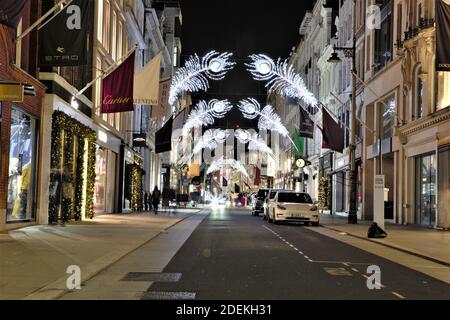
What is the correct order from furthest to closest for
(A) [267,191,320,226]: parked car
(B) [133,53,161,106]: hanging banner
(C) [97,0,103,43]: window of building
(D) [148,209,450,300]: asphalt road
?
(C) [97,0,103,43]: window of building < (A) [267,191,320,226]: parked car < (B) [133,53,161,106]: hanging banner < (D) [148,209,450,300]: asphalt road

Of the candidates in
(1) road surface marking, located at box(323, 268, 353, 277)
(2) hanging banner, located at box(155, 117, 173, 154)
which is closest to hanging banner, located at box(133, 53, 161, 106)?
(2) hanging banner, located at box(155, 117, 173, 154)

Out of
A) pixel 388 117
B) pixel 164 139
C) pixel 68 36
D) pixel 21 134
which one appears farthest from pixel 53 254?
pixel 388 117

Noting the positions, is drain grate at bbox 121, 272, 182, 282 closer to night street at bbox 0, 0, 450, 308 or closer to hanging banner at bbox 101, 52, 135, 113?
night street at bbox 0, 0, 450, 308

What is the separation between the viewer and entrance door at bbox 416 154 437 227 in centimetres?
2991

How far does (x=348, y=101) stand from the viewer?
4722 cm

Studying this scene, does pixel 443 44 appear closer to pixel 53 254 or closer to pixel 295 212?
pixel 53 254

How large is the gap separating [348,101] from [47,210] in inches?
1123

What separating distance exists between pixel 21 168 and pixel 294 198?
15.2 meters

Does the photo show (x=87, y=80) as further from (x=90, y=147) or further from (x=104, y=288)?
(x=104, y=288)

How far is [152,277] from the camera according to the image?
469 inches

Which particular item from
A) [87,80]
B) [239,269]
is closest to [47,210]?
[87,80]

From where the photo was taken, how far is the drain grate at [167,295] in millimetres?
9531

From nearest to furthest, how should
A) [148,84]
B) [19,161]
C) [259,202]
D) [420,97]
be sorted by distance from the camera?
[19,161], [148,84], [420,97], [259,202]

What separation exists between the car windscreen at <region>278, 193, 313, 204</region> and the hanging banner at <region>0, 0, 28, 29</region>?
2016 cm
